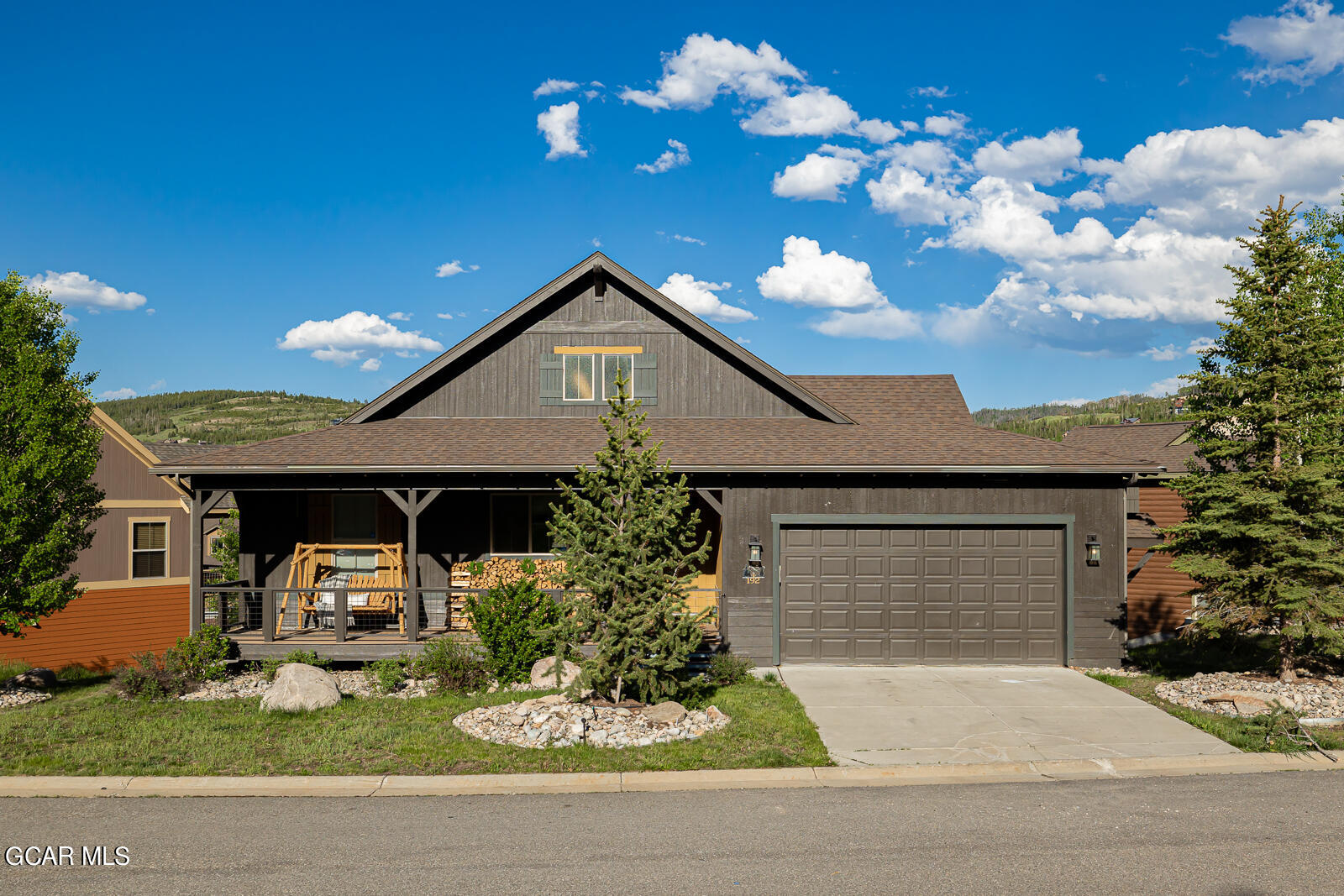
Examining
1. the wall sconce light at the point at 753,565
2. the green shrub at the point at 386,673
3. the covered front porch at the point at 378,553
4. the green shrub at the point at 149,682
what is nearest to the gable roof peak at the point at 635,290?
the covered front porch at the point at 378,553

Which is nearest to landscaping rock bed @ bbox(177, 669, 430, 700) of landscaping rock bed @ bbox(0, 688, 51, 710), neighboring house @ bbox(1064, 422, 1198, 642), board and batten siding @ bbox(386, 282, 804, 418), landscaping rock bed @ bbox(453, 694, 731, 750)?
landscaping rock bed @ bbox(0, 688, 51, 710)

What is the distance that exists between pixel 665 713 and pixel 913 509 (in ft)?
20.3

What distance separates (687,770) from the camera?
8070 mm

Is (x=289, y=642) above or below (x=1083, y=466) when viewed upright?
below

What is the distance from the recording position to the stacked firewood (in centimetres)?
1362

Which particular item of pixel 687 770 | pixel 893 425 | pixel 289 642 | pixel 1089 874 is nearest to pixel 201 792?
pixel 687 770

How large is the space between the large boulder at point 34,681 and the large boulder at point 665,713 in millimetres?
9721

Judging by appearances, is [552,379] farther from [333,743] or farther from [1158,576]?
[1158,576]

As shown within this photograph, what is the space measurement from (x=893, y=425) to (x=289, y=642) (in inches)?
453

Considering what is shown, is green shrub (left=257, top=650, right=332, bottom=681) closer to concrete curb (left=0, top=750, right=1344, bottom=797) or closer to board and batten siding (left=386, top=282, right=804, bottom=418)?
concrete curb (left=0, top=750, right=1344, bottom=797)

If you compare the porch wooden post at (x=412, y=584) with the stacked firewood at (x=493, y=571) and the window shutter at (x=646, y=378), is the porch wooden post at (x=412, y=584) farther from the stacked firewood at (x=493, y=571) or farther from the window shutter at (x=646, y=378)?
the window shutter at (x=646, y=378)

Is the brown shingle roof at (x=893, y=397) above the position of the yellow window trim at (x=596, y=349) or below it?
below

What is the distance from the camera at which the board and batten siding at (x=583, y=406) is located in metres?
15.8

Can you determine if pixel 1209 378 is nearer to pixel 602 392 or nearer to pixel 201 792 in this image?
pixel 602 392
